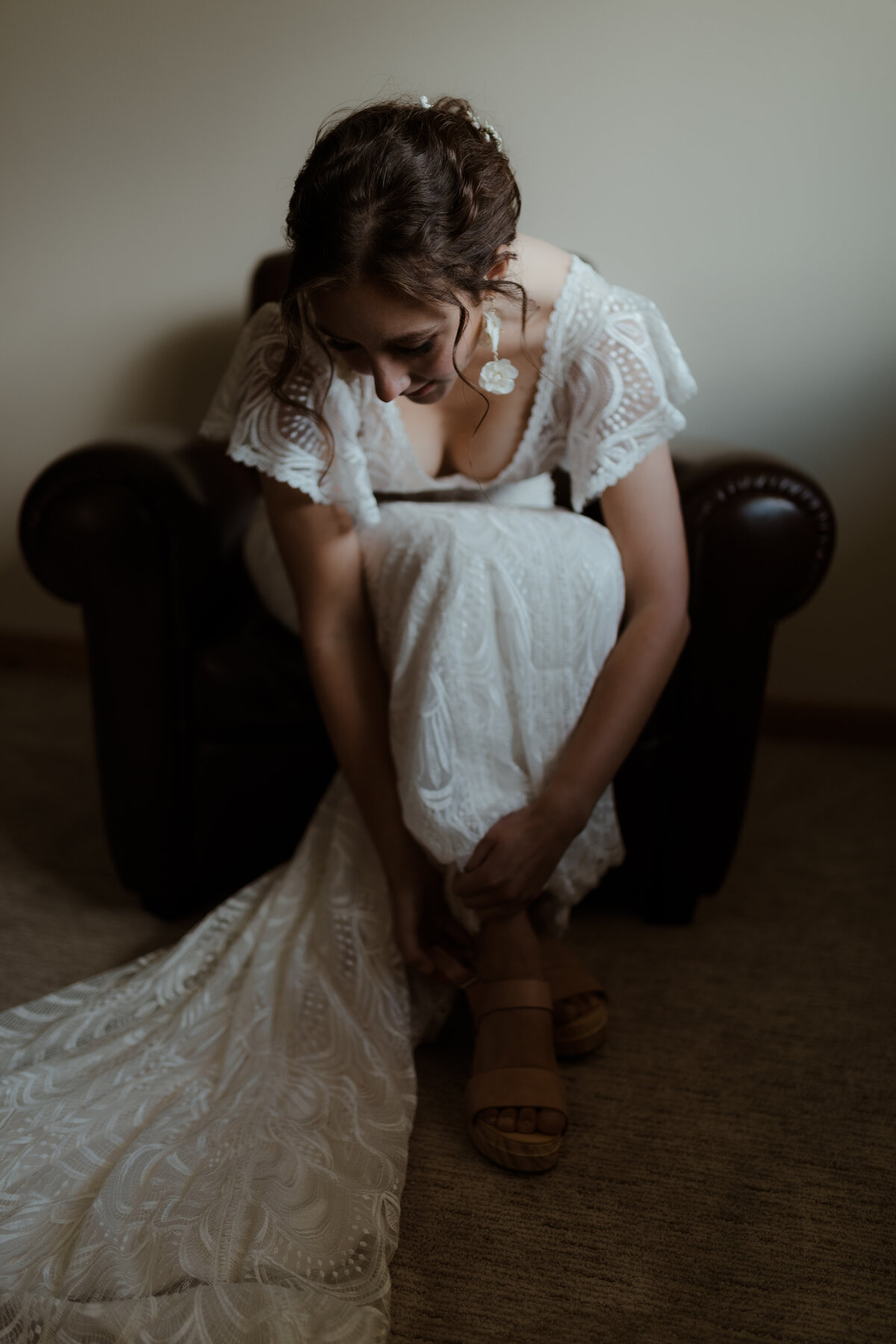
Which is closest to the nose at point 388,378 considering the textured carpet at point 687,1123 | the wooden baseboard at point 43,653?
the textured carpet at point 687,1123

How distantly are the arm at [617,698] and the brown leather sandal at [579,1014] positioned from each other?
0.40 feet

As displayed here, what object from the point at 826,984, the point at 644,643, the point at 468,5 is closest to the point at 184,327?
the point at 468,5

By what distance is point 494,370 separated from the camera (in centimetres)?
98

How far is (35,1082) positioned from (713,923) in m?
0.90

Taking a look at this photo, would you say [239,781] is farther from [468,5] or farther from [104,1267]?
[468,5]

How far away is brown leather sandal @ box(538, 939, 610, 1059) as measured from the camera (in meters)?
1.10

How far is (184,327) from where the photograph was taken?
2031mm

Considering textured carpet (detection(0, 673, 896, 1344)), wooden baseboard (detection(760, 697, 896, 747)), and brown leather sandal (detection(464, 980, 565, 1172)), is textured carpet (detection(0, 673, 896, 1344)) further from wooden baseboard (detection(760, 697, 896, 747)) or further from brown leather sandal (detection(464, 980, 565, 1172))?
wooden baseboard (detection(760, 697, 896, 747))

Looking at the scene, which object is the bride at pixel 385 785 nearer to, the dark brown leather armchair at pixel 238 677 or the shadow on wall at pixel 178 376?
the dark brown leather armchair at pixel 238 677

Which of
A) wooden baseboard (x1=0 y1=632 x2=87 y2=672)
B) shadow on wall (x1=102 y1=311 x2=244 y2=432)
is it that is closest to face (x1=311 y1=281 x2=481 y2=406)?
shadow on wall (x1=102 y1=311 x2=244 y2=432)

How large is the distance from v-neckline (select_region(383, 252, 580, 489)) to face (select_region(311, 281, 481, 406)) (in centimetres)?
17

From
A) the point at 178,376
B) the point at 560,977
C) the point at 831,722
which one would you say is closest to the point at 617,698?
the point at 560,977

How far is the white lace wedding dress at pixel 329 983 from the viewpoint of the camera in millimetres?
781

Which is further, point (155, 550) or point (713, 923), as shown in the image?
point (713, 923)
